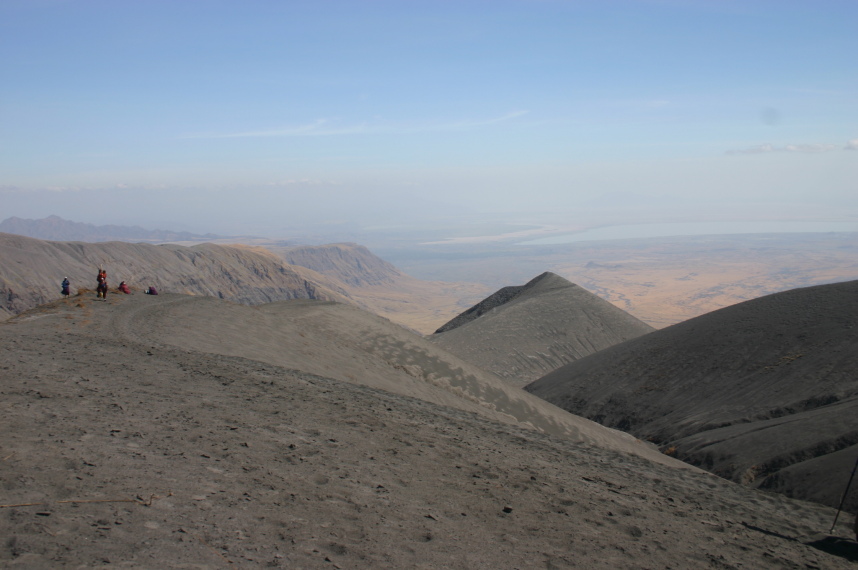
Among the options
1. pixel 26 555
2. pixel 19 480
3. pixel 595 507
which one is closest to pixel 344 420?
pixel 595 507

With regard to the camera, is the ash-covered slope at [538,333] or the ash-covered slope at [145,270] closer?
the ash-covered slope at [538,333]

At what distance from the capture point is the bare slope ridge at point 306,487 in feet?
19.5

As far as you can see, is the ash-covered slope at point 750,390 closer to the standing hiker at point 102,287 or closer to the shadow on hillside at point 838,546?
the shadow on hillside at point 838,546

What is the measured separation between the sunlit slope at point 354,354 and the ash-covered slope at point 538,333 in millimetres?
16989

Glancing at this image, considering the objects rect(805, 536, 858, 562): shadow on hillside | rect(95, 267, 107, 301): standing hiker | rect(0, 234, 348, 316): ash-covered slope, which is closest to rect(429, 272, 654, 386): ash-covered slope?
rect(95, 267, 107, 301): standing hiker

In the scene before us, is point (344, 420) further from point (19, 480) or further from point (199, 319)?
point (199, 319)

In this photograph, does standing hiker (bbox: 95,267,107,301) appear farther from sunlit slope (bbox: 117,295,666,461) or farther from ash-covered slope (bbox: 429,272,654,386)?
ash-covered slope (bbox: 429,272,654,386)

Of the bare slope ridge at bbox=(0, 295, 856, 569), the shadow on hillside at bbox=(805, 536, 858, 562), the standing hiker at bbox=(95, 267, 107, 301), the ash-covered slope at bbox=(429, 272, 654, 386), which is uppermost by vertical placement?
the standing hiker at bbox=(95, 267, 107, 301)

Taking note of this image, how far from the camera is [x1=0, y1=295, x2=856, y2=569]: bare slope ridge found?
5.95 meters

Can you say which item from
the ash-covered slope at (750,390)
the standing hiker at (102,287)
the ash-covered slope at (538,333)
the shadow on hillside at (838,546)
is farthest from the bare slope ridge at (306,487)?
the ash-covered slope at (538,333)

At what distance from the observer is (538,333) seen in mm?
49625

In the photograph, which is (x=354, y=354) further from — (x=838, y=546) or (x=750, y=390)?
(x=750, y=390)

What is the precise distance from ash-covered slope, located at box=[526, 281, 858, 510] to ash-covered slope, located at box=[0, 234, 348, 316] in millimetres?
49828

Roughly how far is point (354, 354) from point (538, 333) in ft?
102
